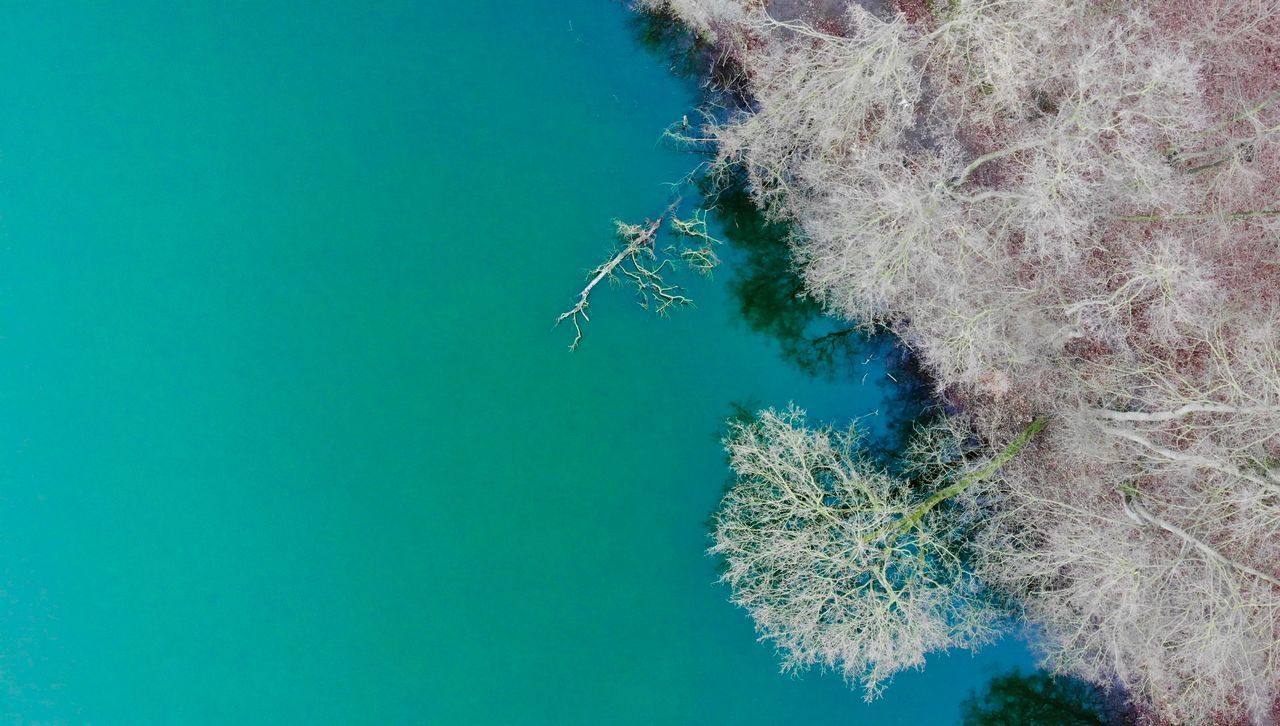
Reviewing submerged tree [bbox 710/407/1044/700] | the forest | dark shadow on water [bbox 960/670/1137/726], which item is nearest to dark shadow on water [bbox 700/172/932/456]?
the forest

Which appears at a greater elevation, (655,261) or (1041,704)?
(655,261)

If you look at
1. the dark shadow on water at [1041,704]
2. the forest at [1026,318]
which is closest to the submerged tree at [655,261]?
the forest at [1026,318]

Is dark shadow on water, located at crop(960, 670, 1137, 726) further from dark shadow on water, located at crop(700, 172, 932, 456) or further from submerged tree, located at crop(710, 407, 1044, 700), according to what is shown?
dark shadow on water, located at crop(700, 172, 932, 456)

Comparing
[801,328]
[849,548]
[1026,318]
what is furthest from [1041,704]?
[801,328]

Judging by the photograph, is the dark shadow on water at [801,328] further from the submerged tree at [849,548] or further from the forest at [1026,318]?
the submerged tree at [849,548]

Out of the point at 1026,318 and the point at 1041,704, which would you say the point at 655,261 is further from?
the point at 1041,704
